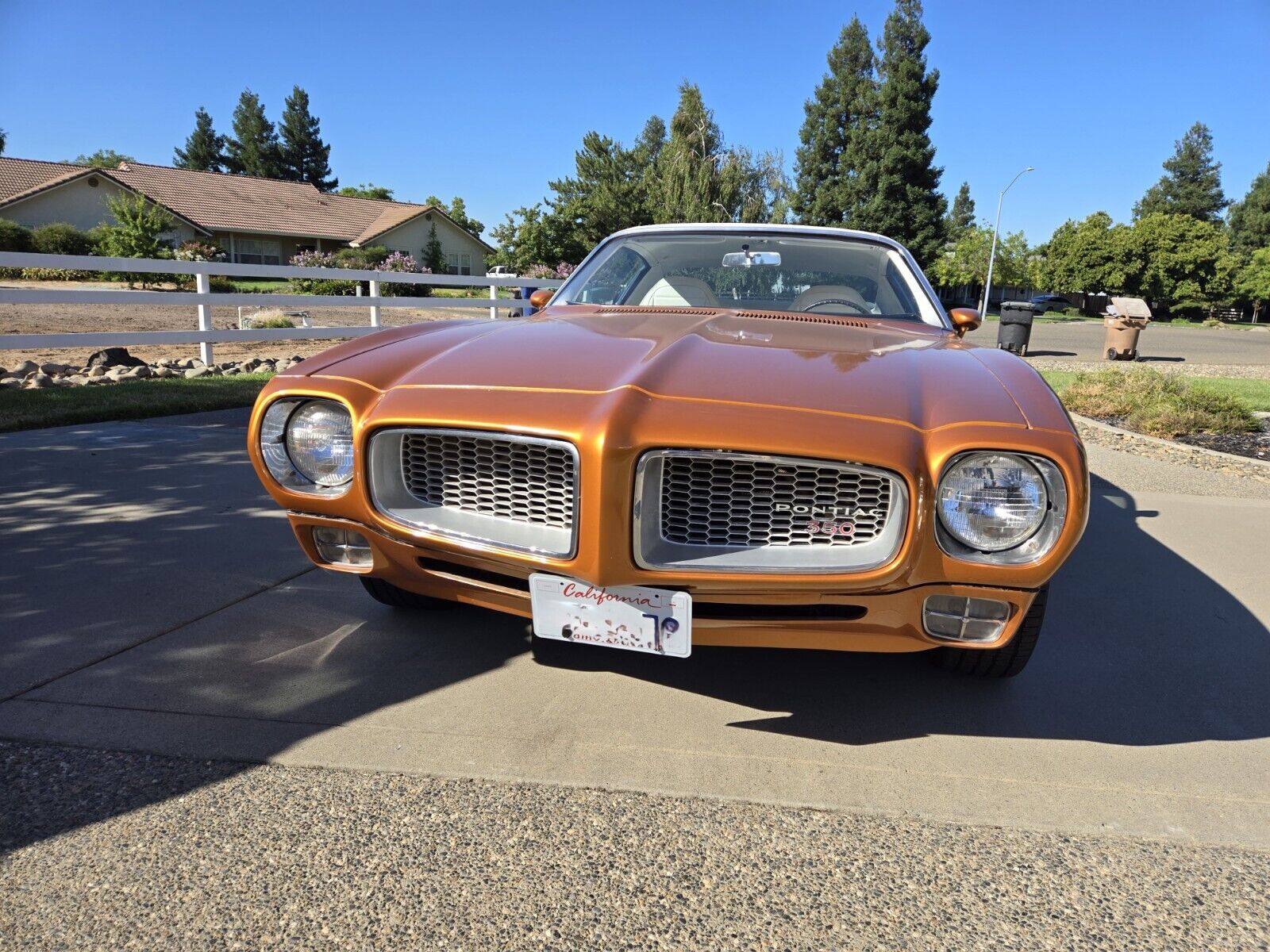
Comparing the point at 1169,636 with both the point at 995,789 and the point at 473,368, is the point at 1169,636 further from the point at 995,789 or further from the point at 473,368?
the point at 473,368

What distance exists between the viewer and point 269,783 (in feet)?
6.87

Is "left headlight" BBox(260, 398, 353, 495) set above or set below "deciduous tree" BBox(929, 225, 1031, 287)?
below

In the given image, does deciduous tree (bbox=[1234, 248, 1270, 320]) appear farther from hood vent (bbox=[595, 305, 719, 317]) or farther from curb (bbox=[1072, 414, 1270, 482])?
hood vent (bbox=[595, 305, 719, 317])

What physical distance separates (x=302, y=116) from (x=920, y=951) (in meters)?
80.4

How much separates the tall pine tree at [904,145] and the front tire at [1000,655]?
4753cm

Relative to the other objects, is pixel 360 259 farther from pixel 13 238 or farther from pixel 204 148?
pixel 204 148

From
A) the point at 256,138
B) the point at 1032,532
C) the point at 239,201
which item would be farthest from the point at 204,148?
the point at 1032,532

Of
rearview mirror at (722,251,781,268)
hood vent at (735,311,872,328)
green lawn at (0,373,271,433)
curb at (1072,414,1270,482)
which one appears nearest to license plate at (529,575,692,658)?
hood vent at (735,311,872,328)

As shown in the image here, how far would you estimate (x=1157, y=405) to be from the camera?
8.23 meters

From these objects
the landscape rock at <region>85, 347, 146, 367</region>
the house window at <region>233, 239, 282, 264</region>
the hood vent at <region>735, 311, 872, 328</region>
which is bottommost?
the landscape rock at <region>85, 347, 146, 367</region>

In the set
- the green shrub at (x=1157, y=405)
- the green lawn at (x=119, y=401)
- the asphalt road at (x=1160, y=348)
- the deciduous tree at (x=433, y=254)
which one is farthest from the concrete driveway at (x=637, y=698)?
the deciduous tree at (x=433, y=254)

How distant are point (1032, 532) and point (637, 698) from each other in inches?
48.2

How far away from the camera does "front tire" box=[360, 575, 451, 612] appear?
302cm

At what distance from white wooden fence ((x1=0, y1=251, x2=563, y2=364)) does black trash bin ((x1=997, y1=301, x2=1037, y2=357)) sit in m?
8.92
